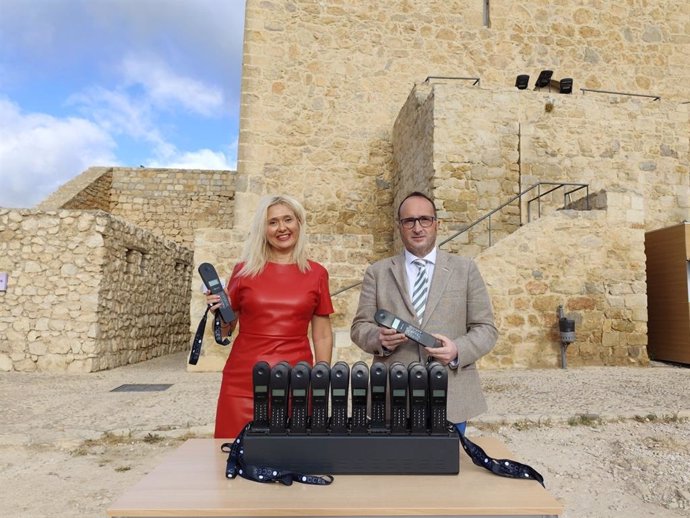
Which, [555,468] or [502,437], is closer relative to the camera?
[555,468]

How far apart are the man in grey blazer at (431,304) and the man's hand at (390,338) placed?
15mm

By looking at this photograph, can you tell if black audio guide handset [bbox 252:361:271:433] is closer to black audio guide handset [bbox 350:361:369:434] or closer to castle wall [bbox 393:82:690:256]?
black audio guide handset [bbox 350:361:369:434]

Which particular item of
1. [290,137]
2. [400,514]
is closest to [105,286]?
[290,137]

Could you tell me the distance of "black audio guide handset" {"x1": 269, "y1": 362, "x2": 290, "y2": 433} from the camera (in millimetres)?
1415

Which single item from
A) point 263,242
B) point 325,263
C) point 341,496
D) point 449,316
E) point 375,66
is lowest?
point 341,496

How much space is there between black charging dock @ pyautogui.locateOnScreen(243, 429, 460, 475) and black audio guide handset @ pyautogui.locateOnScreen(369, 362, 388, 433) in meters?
0.05

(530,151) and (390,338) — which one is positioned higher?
(530,151)

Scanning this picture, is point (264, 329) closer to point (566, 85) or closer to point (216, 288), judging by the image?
point (216, 288)

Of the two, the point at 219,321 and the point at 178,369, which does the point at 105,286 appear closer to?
the point at 178,369

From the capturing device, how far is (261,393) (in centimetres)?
143

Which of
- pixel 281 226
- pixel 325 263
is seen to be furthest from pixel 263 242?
pixel 325 263

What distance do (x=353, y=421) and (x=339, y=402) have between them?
0.08 metres

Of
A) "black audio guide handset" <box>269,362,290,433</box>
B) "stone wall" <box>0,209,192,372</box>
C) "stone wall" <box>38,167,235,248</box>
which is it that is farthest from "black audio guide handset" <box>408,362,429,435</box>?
"stone wall" <box>38,167,235,248</box>

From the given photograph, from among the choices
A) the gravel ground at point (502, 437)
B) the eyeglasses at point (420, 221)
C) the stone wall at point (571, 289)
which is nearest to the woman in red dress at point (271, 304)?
the eyeglasses at point (420, 221)
